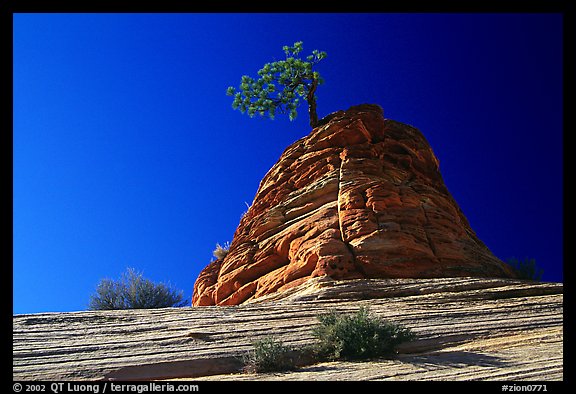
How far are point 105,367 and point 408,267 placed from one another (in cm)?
866

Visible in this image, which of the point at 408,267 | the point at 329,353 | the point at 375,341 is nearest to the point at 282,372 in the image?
the point at 329,353

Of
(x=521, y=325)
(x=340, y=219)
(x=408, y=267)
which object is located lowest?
(x=521, y=325)

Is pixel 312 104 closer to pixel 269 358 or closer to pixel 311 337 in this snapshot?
pixel 311 337

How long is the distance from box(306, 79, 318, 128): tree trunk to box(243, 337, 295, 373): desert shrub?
1560 centimetres

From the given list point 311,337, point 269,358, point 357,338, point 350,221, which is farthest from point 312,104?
point 269,358

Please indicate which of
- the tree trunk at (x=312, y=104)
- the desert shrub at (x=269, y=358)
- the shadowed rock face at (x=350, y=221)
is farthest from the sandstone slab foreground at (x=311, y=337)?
the tree trunk at (x=312, y=104)

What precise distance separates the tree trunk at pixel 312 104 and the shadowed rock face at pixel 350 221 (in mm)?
2376

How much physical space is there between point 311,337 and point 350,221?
619 cm

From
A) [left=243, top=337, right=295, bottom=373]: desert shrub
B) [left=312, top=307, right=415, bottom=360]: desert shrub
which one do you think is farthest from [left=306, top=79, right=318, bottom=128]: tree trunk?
[left=243, top=337, right=295, bottom=373]: desert shrub

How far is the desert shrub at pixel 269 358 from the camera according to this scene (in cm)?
925

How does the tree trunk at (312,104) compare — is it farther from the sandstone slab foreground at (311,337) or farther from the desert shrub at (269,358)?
the desert shrub at (269,358)

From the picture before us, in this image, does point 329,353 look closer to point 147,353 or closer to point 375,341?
point 375,341

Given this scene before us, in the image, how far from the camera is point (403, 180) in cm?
1903

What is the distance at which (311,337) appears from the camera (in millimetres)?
10531
